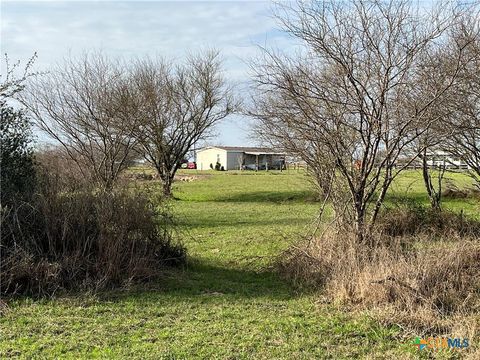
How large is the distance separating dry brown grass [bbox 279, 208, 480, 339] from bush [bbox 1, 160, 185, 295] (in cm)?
250

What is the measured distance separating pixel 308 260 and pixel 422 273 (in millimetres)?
2099

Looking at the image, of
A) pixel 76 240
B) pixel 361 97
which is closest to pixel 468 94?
pixel 361 97

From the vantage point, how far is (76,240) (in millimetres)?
6840

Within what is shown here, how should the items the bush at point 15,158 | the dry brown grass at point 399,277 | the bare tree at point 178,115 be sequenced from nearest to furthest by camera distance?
the dry brown grass at point 399,277 < the bush at point 15,158 < the bare tree at point 178,115

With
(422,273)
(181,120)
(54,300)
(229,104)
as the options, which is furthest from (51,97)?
(422,273)

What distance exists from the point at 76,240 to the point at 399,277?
14.7 ft

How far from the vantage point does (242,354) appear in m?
4.26

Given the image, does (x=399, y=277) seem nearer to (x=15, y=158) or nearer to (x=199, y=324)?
(x=199, y=324)

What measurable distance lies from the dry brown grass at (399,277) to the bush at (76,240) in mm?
2499

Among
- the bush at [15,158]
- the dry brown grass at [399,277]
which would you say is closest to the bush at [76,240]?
the bush at [15,158]

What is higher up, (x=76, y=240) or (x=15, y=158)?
(x=15, y=158)

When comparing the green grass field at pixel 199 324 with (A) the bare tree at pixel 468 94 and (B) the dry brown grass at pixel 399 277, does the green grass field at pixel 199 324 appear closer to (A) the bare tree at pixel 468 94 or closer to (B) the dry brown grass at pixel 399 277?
(B) the dry brown grass at pixel 399 277

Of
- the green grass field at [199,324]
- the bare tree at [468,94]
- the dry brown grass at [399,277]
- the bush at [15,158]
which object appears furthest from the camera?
the bare tree at [468,94]

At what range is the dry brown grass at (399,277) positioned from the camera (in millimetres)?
5121
